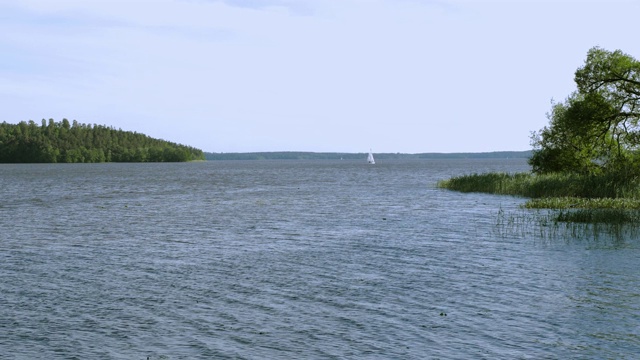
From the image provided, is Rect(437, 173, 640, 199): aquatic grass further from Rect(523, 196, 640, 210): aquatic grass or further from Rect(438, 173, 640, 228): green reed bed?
Rect(523, 196, 640, 210): aquatic grass

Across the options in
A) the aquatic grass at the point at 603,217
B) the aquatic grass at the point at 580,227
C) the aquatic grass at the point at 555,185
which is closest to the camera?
the aquatic grass at the point at 580,227

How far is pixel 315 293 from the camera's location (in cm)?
2431

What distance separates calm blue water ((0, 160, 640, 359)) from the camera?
703 inches

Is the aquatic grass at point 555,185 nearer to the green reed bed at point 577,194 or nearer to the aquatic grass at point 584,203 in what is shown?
the green reed bed at point 577,194

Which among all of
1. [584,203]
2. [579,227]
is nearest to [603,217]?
[579,227]

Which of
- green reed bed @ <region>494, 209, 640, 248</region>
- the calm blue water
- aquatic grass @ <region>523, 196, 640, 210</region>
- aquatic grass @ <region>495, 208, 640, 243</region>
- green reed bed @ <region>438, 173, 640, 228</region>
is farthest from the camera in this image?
aquatic grass @ <region>523, 196, 640, 210</region>

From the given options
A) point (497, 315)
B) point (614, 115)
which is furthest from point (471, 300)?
point (614, 115)

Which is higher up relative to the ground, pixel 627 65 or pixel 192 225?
pixel 627 65

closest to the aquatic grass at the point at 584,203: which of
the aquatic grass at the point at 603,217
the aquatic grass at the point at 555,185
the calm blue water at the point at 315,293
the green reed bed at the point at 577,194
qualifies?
the green reed bed at the point at 577,194

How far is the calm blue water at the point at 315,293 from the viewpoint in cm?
1786

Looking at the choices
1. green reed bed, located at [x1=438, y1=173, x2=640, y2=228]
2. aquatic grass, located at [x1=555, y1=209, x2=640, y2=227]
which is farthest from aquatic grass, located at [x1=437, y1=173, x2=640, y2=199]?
aquatic grass, located at [x1=555, y1=209, x2=640, y2=227]

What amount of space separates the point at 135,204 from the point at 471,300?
178 ft

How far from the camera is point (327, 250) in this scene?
35250 mm

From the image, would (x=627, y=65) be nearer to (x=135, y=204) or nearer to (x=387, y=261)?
(x=387, y=261)
